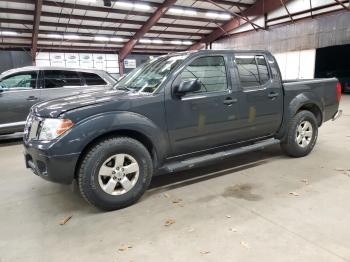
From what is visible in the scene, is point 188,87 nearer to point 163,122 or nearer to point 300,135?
point 163,122

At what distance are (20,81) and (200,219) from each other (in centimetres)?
531

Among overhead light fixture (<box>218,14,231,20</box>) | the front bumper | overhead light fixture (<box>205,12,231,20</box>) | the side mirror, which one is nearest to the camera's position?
the front bumper

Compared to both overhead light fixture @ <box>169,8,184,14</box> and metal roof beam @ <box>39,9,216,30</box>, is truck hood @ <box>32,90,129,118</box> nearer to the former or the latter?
overhead light fixture @ <box>169,8,184,14</box>

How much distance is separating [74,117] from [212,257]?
1.73 metres

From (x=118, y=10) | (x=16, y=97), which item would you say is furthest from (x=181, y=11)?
(x=16, y=97)

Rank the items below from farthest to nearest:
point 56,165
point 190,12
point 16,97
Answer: point 190,12 < point 16,97 < point 56,165

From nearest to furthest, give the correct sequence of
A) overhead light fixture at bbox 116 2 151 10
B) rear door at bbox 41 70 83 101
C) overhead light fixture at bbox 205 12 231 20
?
rear door at bbox 41 70 83 101
overhead light fixture at bbox 116 2 151 10
overhead light fixture at bbox 205 12 231 20

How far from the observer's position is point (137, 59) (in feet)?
87.6

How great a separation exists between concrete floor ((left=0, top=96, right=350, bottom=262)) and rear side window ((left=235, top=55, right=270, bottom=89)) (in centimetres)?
122

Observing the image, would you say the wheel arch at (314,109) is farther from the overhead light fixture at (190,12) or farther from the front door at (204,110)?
the overhead light fixture at (190,12)

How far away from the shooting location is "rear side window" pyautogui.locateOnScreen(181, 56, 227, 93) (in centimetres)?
337

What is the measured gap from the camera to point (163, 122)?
313 cm

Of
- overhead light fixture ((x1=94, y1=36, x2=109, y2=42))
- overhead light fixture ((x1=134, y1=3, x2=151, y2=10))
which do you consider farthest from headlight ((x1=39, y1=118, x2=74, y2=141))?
overhead light fixture ((x1=94, y1=36, x2=109, y2=42))

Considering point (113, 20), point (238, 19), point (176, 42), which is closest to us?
point (113, 20)
